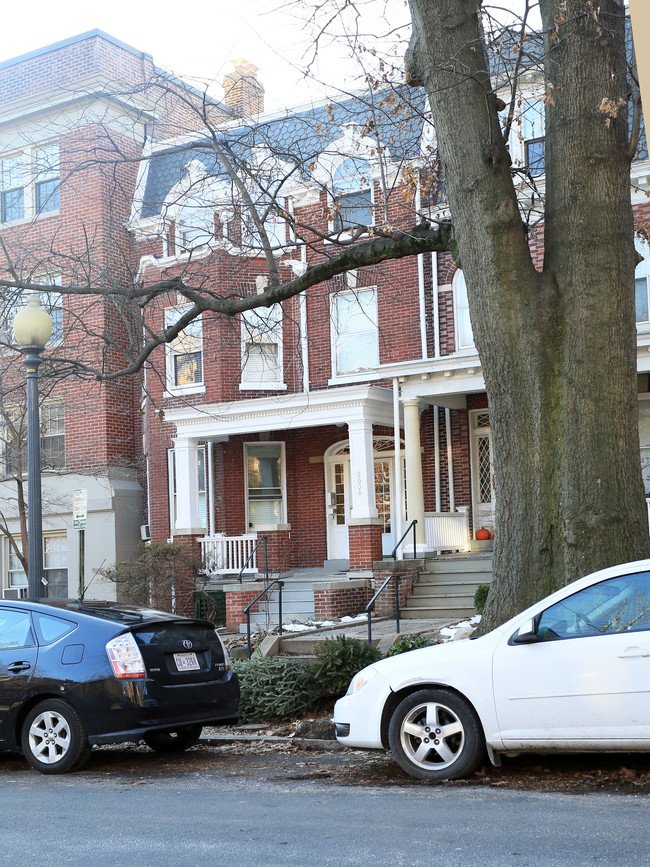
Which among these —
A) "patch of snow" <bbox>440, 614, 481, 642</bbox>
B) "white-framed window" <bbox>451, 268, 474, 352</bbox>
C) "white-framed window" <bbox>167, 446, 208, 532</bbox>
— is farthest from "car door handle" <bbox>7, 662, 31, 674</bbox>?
"white-framed window" <bbox>167, 446, 208, 532</bbox>

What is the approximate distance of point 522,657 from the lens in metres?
6.76

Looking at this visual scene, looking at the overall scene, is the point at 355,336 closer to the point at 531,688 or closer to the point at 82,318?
the point at 82,318

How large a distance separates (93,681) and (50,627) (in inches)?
29.6

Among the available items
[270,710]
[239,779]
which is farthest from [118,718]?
[270,710]

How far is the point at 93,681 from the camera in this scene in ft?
26.0

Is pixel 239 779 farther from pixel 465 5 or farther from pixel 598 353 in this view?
pixel 465 5

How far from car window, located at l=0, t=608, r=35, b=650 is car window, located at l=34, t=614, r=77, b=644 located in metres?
0.08

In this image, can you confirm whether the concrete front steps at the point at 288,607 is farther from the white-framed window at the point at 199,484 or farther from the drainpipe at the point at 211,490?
the white-framed window at the point at 199,484

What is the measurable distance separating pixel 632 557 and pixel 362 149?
50.1 feet

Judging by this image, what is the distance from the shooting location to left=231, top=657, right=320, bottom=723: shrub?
33.2 feet

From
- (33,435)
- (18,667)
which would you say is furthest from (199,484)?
(18,667)

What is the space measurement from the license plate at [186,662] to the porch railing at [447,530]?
35.1ft

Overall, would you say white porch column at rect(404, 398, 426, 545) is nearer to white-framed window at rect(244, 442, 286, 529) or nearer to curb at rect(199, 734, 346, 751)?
white-framed window at rect(244, 442, 286, 529)

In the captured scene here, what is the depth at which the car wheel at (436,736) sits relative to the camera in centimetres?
685
